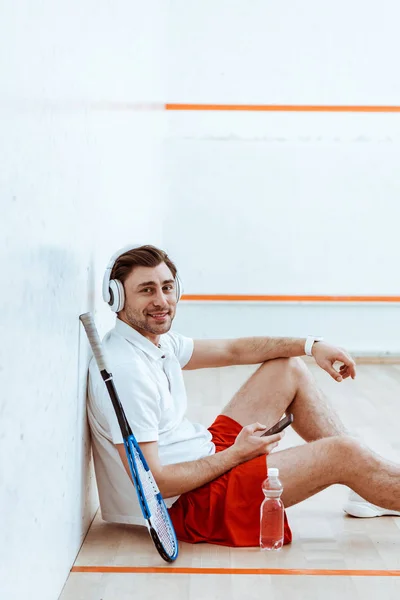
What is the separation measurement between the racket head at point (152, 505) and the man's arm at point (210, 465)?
6 cm

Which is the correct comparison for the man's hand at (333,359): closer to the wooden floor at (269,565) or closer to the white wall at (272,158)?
the wooden floor at (269,565)

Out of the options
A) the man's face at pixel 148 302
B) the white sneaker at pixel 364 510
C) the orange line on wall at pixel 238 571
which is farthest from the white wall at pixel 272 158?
the orange line on wall at pixel 238 571

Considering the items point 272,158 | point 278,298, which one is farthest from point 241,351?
point 272,158

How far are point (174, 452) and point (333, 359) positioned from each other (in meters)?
0.56

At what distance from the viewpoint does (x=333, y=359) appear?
8.71 ft

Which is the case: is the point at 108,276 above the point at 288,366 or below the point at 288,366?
above

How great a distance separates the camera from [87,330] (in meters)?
2.25

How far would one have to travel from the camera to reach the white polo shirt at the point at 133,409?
228 cm

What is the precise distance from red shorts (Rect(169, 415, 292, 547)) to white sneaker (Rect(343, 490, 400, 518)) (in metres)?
0.31

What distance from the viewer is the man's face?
7.95 ft

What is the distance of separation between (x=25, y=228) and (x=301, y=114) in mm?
4168

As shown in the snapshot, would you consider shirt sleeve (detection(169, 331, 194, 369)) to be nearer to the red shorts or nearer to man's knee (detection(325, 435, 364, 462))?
the red shorts

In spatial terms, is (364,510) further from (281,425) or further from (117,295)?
(117,295)

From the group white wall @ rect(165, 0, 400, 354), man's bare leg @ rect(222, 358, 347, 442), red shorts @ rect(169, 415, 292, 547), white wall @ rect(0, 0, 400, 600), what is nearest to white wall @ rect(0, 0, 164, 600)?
red shorts @ rect(169, 415, 292, 547)
